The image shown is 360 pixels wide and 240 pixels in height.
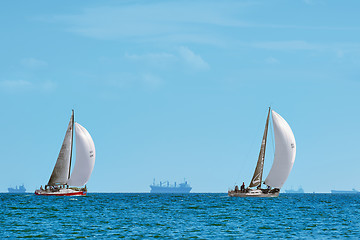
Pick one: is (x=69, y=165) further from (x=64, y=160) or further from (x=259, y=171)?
(x=259, y=171)

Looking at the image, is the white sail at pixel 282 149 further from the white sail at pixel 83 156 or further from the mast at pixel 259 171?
the white sail at pixel 83 156

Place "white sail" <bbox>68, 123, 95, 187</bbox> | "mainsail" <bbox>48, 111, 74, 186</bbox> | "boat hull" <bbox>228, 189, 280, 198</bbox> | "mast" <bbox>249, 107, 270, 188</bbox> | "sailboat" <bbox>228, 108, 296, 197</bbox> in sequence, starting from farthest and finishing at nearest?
"mainsail" <bbox>48, 111, 74, 186</bbox>, "white sail" <bbox>68, 123, 95, 187</bbox>, "mast" <bbox>249, 107, 270, 188</bbox>, "boat hull" <bbox>228, 189, 280, 198</bbox>, "sailboat" <bbox>228, 108, 296, 197</bbox>

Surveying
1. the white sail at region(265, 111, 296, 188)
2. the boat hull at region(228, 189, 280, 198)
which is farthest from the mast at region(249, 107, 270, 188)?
the white sail at region(265, 111, 296, 188)

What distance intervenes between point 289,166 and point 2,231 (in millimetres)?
60536

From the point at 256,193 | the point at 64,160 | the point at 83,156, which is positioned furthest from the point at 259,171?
the point at 64,160

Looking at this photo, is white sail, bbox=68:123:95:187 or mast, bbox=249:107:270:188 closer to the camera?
mast, bbox=249:107:270:188

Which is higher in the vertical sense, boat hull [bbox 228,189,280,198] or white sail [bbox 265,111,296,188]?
white sail [bbox 265,111,296,188]

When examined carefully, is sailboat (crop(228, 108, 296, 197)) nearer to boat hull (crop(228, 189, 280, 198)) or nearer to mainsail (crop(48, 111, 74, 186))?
boat hull (crop(228, 189, 280, 198))

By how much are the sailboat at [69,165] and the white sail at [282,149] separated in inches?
1234

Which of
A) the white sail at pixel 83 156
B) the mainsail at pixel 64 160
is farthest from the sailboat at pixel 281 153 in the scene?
the mainsail at pixel 64 160

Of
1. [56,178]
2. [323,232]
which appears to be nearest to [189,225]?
[323,232]

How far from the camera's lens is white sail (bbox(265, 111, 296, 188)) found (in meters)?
98.2

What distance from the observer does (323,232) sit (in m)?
47.6

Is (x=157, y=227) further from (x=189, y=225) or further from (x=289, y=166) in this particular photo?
(x=289, y=166)
